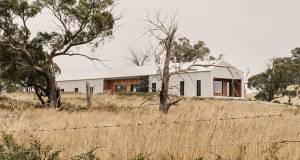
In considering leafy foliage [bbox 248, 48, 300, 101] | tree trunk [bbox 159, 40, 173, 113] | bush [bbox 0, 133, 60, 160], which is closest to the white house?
leafy foliage [bbox 248, 48, 300, 101]

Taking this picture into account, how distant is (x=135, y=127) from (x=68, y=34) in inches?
821

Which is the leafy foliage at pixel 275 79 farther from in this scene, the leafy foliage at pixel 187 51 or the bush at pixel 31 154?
the bush at pixel 31 154

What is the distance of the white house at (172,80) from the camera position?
49.0 m

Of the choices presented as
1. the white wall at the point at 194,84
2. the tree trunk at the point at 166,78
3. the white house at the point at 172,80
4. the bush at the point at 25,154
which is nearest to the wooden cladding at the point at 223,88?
the white house at the point at 172,80

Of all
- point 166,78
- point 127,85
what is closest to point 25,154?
point 166,78

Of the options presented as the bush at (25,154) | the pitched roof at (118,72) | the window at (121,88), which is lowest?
the bush at (25,154)

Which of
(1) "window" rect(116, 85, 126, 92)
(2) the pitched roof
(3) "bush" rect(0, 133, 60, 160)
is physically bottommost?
(3) "bush" rect(0, 133, 60, 160)

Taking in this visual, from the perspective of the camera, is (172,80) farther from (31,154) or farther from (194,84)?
(31,154)

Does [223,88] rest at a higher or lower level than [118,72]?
lower

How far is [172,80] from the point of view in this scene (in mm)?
51344

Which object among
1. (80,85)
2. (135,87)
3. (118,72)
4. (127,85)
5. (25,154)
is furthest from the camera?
(80,85)

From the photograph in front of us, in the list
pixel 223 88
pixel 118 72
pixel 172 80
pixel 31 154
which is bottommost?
pixel 31 154

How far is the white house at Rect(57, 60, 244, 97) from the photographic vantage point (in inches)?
1930

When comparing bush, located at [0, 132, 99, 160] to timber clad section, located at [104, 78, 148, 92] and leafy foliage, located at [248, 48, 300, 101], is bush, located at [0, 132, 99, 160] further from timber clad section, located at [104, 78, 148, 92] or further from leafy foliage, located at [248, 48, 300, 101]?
leafy foliage, located at [248, 48, 300, 101]
